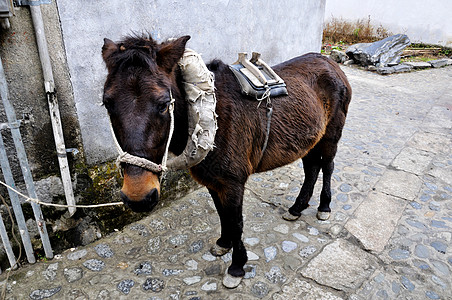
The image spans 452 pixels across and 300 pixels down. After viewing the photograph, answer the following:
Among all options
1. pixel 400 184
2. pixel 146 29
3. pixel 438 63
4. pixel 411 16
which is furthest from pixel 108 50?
pixel 411 16

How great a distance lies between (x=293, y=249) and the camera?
125 inches

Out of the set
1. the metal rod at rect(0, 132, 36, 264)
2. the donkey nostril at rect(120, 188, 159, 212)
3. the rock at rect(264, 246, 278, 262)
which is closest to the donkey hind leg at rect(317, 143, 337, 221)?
the rock at rect(264, 246, 278, 262)

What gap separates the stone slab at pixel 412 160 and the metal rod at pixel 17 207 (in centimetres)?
502

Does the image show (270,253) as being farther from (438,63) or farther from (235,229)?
(438,63)

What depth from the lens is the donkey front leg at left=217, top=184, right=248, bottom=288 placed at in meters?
2.55

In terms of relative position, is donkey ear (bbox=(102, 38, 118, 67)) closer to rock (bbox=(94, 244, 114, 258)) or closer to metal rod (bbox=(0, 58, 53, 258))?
metal rod (bbox=(0, 58, 53, 258))

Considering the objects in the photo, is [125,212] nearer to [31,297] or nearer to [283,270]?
[31,297]

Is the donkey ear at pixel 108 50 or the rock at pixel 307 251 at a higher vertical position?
Answer: the donkey ear at pixel 108 50

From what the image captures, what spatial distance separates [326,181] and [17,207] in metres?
3.21

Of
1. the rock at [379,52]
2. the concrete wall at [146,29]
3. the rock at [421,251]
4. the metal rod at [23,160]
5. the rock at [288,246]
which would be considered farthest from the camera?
the rock at [379,52]

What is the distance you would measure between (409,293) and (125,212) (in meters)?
2.90

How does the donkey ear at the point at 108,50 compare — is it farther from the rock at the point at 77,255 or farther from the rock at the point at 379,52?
the rock at the point at 379,52

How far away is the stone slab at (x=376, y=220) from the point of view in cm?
328

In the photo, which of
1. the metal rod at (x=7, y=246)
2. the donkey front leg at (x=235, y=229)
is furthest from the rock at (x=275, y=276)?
the metal rod at (x=7, y=246)
